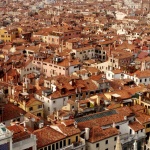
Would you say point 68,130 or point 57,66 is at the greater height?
point 68,130

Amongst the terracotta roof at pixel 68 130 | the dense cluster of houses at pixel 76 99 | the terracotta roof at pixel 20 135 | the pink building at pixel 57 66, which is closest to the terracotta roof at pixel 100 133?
the dense cluster of houses at pixel 76 99

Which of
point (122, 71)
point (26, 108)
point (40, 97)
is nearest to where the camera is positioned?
point (26, 108)

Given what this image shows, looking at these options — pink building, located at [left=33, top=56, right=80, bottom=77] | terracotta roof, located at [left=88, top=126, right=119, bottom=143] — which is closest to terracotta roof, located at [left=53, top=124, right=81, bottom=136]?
terracotta roof, located at [left=88, top=126, right=119, bottom=143]

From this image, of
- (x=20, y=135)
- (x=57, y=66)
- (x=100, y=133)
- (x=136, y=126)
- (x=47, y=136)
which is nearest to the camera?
(x=20, y=135)

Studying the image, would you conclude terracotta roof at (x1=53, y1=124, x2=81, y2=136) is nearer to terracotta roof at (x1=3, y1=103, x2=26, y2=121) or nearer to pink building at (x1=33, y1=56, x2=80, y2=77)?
terracotta roof at (x1=3, y1=103, x2=26, y2=121)

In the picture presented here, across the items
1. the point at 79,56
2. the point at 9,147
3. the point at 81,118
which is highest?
the point at 9,147

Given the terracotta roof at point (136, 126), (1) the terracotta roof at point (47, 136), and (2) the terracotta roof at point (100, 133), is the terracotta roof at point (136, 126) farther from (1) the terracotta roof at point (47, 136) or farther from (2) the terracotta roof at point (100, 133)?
(1) the terracotta roof at point (47, 136)

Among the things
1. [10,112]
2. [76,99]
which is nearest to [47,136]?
[10,112]

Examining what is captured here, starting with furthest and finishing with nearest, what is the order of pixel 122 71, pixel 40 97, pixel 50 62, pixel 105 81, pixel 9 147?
1. pixel 50 62
2. pixel 122 71
3. pixel 105 81
4. pixel 40 97
5. pixel 9 147

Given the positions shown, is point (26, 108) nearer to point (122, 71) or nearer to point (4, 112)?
point (4, 112)

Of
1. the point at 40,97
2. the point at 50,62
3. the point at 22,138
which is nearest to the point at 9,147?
the point at 22,138

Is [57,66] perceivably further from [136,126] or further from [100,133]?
[100,133]
